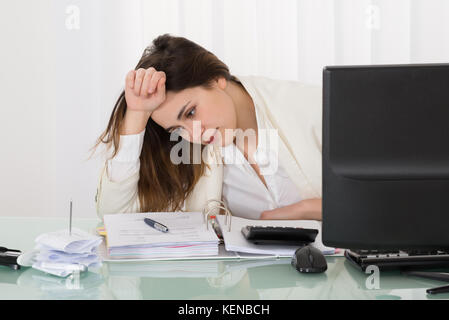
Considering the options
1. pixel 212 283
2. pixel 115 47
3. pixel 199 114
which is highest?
pixel 115 47

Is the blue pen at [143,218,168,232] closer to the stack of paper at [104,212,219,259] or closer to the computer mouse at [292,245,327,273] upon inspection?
the stack of paper at [104,212,219,259]

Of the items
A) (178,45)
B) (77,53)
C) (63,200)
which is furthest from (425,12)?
(63,200)

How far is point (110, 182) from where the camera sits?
1.60 metres

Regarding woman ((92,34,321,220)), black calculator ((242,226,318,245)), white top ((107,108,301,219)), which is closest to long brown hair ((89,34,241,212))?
woman ((92,34,321,220))

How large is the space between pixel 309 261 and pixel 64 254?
1.45ft

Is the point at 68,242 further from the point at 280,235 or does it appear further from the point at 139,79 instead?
the point at 139,79

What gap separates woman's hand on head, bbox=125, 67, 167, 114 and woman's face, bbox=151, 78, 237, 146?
0.03 meters

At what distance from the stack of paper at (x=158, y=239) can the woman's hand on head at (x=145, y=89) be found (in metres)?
0.47

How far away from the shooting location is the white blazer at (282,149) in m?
1.61

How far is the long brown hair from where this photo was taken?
1.60 metres

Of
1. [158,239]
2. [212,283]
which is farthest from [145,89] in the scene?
[212,283]

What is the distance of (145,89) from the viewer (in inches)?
60.2

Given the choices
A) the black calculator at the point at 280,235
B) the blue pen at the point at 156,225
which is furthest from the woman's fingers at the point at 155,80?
the black calculator at the point at 280,235
